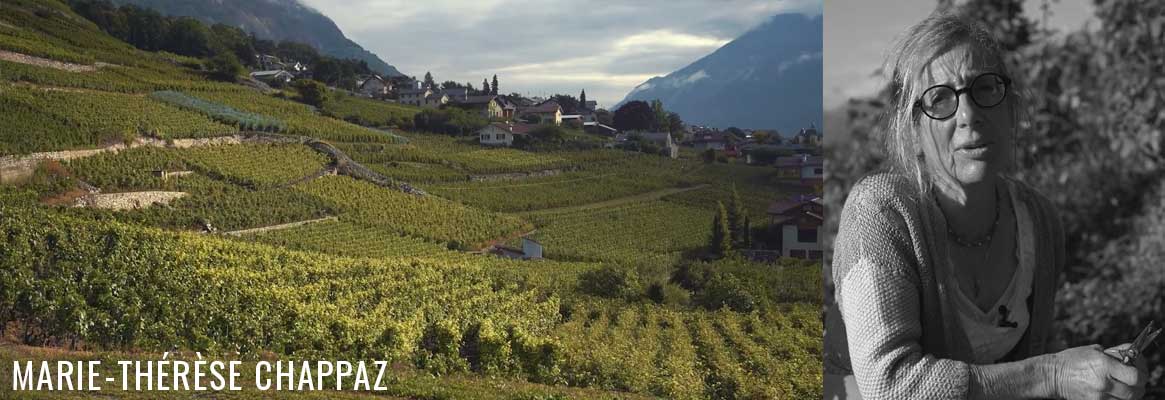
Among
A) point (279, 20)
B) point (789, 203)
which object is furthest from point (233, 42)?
point (789, 203)

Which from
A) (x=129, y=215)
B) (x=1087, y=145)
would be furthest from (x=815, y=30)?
(x=129, y=215)

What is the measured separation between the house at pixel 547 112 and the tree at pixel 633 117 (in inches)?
16.1

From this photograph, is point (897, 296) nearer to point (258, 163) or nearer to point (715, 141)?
point (715, 141)

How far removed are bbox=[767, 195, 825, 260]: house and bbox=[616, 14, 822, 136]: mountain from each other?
19.4 inches

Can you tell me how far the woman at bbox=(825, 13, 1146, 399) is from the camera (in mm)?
1489

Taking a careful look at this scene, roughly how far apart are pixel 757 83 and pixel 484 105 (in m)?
1.94

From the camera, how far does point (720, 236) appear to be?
6066 millimetres

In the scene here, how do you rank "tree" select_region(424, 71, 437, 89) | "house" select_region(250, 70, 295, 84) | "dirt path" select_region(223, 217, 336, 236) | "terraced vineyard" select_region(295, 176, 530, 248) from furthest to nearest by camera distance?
"tree" select_region(424, 71, 437, 89)
"house" select_region(250, 70, 295, 84)
"terraced vineyard" select_region(295, 176, 530, 248)
"dirt path" select_region(223, 217, 336, 236)

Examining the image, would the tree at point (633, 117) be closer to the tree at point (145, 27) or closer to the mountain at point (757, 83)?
the mountain at point (757, 83)

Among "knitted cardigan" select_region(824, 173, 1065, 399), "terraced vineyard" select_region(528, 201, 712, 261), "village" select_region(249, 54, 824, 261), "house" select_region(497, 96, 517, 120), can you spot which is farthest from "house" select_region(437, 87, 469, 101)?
"knitted cardigan" select_region(824, 173, 1065, 399)

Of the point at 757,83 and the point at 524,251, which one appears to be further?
the point at 757,83

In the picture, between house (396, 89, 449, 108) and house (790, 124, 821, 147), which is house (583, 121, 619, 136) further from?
house (790, 124, 821, 147)

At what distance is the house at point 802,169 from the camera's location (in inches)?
235

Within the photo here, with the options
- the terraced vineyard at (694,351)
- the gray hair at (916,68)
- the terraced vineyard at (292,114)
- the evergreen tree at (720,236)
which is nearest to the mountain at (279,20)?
the terraced vineyard at (292,114)
